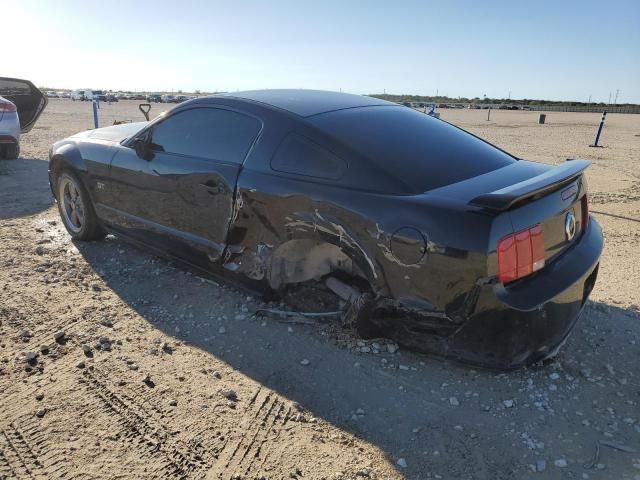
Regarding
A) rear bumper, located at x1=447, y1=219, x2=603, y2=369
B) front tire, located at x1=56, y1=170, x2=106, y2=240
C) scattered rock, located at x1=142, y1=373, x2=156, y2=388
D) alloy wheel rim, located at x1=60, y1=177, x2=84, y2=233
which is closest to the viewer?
rear bumper, located at x1=447, y1=219, x2=603, y2=369

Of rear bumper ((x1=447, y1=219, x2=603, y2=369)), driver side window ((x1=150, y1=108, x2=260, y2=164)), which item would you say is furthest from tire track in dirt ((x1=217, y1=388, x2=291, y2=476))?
driver side window ((x1=150, y1=108, x2=260, y2=164))

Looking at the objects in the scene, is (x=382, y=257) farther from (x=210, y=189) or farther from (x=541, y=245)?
(x=210, y=189)

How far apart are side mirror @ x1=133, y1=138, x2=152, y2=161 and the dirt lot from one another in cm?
106

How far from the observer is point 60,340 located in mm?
3080

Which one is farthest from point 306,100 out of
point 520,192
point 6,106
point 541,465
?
point 6,106

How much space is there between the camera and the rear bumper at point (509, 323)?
236 centimetres

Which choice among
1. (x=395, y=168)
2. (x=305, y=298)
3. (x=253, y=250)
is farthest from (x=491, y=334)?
(x=253, y=250)

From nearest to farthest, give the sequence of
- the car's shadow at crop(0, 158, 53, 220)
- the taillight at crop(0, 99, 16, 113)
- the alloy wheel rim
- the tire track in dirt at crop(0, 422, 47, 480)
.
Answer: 1. the tire track in dirt at crop(0, 422, 47, 480)
2. the alloy wheel rim
3. the car's shadow at crop(0, 158, 53, 220)
4. the taillight at crop(0, 99, 16, 113)

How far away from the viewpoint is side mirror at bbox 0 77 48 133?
9.93 meters

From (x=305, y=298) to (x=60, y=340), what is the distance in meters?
1.60

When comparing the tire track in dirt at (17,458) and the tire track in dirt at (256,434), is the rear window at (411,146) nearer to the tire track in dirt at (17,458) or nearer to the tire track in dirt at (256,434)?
the tire track in dirt at (256,434)

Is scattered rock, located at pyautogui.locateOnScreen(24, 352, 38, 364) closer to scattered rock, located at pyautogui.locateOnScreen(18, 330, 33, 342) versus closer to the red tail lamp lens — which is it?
scattered rock, located at pyautogui.locateOnScreen(18, 330, 33, 342)

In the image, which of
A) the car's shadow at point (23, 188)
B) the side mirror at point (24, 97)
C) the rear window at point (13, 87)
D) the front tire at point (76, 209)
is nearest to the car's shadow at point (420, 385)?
the front tire at point (76, 209)

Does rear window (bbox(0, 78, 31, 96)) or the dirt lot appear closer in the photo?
the dirt lot
